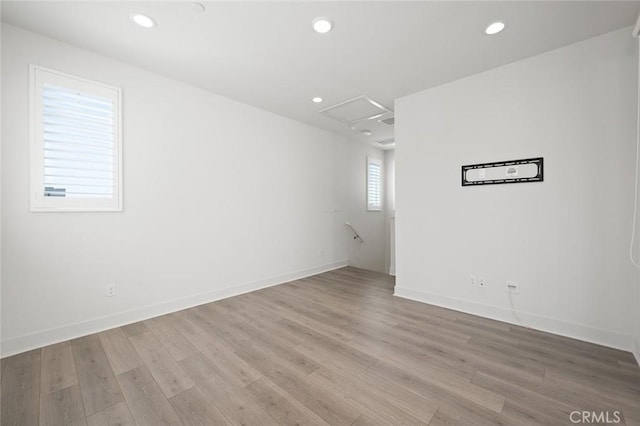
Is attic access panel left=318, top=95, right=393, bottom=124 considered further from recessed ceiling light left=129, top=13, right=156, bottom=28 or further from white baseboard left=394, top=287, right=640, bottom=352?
white baseboard left=394, top=287, right=640, bottom=352

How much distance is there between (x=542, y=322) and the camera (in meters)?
2.61

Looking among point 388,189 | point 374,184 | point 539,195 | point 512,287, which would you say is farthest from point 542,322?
point 388,189

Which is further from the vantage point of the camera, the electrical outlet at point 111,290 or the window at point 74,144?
the electrical outlet at point 111,290

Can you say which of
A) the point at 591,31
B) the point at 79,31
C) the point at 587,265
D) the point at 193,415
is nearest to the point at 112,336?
the point at 193,415

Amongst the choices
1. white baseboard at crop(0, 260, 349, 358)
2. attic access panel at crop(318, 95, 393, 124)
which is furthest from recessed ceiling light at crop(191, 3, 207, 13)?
white baseboard at crop(0, 260, 349, 358)

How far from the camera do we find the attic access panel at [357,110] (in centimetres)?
380

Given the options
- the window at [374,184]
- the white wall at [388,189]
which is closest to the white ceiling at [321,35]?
the window at [374,184]

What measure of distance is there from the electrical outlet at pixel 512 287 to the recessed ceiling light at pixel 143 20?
4266 mm

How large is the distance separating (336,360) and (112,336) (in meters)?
2.20

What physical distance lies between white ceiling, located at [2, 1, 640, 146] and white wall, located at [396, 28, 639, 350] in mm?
301

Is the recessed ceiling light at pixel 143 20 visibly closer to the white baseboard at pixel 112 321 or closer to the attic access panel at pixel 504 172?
the white baseboard at pixel 112 321

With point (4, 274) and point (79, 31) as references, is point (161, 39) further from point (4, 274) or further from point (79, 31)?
point (4, 274)

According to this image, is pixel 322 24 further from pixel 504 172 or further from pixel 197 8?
pixel 504 172

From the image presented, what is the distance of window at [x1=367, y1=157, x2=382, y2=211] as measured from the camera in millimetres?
6305
